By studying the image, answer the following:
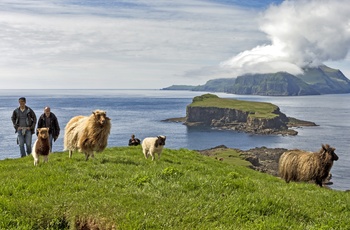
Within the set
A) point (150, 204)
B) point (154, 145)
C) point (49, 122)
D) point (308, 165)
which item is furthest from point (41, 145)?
point (308, 165)

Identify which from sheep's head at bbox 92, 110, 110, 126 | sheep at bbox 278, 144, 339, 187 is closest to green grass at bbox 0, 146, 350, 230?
sheep's head at bbox 92, 110, 110, 126

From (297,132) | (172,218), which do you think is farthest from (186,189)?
(297,132)

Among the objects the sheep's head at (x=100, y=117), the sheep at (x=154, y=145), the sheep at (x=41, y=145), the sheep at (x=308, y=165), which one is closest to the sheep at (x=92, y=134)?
the sheep's head at (x=100, y=117)

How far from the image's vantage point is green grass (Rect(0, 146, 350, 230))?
804 cm

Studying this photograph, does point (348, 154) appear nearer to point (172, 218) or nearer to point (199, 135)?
point (199, 135)

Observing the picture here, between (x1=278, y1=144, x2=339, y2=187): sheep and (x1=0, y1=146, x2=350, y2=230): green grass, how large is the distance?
7.80 m

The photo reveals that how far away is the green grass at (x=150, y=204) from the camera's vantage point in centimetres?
804

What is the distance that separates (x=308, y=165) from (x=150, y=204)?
1393 centimetres

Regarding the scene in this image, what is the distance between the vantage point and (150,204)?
8984 millimetres

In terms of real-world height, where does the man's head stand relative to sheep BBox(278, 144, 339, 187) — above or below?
above

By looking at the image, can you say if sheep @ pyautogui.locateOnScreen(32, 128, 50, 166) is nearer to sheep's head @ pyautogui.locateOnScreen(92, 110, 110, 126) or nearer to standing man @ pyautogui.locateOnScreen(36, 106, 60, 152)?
sheep's head @ pyautogui.locateOnScreen(92, 110, 110, 126)

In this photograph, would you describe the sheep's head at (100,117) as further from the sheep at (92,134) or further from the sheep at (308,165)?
the sheep at (308,165)

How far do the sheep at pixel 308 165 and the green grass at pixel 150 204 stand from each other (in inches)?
307

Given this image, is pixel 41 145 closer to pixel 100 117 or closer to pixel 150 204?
pixel 100 117
